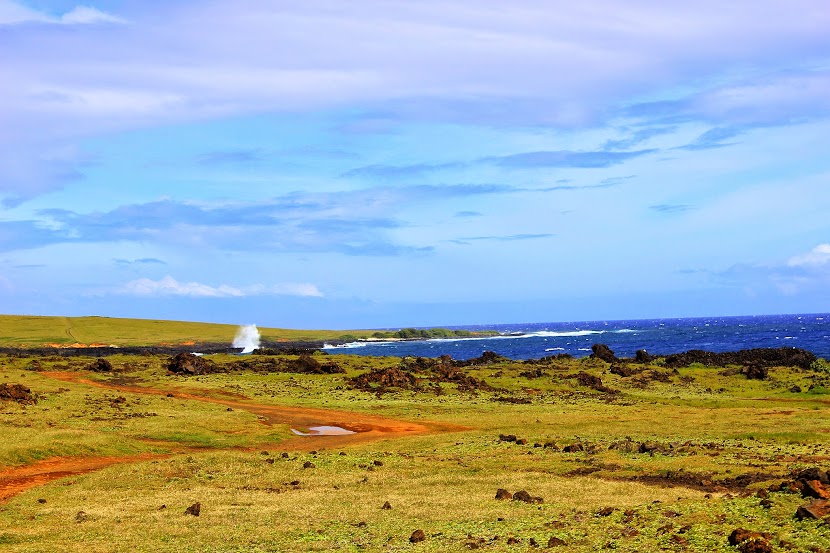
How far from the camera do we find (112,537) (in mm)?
Answer: 20828

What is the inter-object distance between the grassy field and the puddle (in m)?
1.35

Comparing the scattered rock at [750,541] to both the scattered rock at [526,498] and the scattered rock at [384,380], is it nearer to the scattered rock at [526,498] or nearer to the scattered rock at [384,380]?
the scattered rock at [526,498]

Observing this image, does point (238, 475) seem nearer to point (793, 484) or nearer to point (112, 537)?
point (112, 537)

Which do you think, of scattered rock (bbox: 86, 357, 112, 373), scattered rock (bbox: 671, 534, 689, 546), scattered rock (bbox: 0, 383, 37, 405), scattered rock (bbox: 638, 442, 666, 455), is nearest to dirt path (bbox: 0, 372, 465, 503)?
scattered rock (bbox: 86, 357, 112, 373)

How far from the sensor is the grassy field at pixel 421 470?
19.5m

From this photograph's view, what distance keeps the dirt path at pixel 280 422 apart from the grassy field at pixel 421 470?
37 centimetres

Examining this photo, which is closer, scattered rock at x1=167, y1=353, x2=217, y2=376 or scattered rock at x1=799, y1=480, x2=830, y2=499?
scattered rock at x1=799, y1=480, x2=830, y2=499

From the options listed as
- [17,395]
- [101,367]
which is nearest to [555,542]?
[17,395]

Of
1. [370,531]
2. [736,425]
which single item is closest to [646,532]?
[370,531]

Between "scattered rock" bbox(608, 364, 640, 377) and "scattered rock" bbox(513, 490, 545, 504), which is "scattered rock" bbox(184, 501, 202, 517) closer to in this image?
"scattered rock" bbox(513, 490, 545, 504)

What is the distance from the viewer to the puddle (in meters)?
46.6

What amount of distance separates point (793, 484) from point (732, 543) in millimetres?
4597

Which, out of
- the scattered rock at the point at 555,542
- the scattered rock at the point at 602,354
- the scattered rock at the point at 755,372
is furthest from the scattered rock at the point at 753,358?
the scattered rock at the point at 555,542

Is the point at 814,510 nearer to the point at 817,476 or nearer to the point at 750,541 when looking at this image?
the point at 750,541
